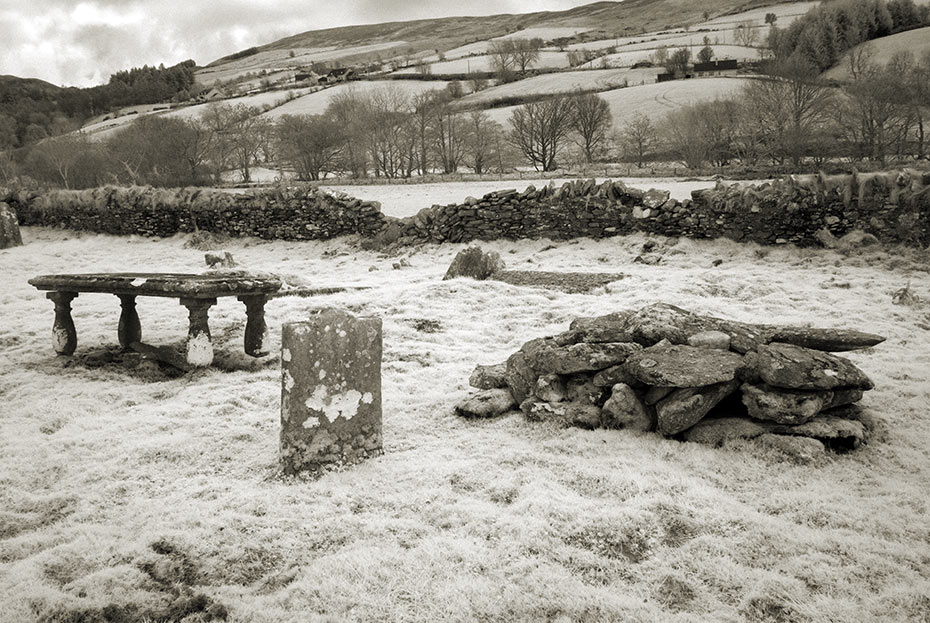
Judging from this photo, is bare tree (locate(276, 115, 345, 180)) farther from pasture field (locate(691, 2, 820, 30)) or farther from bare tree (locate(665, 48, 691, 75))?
pasture field (locate(691, 2, 820, 30))

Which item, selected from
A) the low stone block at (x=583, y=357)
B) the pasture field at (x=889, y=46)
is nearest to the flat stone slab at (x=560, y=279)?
the low stone block at (x=583, y=357)

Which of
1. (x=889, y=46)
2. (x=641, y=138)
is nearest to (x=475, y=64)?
(x=889, y=46)

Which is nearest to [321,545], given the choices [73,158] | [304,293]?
[304,293]

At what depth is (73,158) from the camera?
134 ft

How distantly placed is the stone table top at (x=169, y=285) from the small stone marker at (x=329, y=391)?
2.68 m

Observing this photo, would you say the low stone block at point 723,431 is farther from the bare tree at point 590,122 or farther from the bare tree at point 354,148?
the bare tree at point 590,122

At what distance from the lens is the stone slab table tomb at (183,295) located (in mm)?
6699

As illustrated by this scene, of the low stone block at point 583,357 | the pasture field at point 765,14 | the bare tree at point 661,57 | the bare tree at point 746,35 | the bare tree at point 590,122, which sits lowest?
the low stone block at point 583,357

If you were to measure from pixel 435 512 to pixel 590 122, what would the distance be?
150 ft

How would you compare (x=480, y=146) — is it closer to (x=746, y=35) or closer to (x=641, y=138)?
(x=641, y=138)

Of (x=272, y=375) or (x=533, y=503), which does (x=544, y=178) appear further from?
(x=533, y=503)

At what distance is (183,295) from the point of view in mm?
6621

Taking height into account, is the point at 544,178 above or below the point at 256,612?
above

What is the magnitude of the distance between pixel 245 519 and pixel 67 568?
974 millimetres
